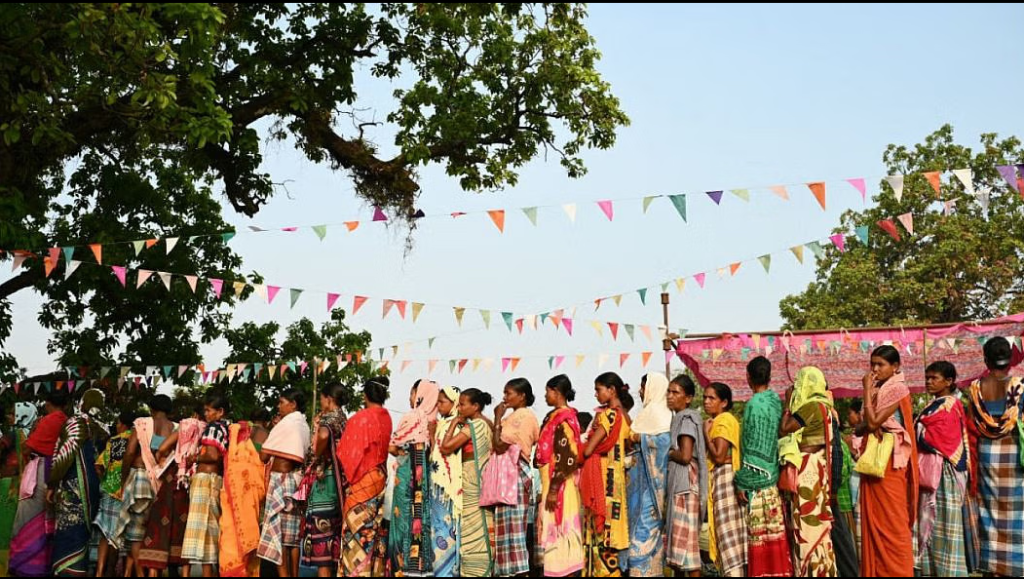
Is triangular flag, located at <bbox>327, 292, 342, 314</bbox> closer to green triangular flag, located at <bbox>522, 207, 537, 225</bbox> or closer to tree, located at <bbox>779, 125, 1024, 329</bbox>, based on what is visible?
green triangular flag, located at <bbox>522, 207, 537, 225</bbox>

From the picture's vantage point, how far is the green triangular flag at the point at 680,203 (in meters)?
9.61

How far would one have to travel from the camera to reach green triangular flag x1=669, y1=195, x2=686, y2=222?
9.61 metres

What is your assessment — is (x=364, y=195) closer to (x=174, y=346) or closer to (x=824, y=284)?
(x=174, y=346)

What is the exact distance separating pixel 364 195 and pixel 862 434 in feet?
27.8

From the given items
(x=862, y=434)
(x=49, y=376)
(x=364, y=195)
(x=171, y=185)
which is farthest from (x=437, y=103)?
(x=862, y=434)

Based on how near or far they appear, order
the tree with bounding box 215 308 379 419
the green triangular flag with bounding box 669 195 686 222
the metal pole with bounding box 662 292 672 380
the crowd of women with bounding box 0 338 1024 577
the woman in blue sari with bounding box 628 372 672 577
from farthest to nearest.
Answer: the tree with bounding box 215 308 379 419, the metal pole with bounding box 662 292 672 380, the green triangular flag with bounding box 669 195 686 222, the woman in blue sari with bounding box 628 372 672 577, the crowd of women with bounding box 0 338 1024 577

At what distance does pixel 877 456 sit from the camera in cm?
Answer: 747

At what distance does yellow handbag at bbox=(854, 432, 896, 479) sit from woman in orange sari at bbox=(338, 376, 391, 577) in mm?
3649

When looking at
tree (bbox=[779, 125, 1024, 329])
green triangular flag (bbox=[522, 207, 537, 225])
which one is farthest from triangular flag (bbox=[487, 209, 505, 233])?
tree (bbox=[779, 125, 1024, 329])

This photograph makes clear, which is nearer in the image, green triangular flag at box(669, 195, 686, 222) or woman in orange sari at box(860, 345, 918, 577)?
woman in orange sari at box(860, 345, 918, 577)

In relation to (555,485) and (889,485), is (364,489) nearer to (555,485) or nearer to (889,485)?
(555,485)

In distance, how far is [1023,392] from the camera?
7.55 metres

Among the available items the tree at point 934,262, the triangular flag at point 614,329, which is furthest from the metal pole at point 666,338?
the tree at point 934,262

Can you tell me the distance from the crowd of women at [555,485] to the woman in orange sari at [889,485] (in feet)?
0.05
